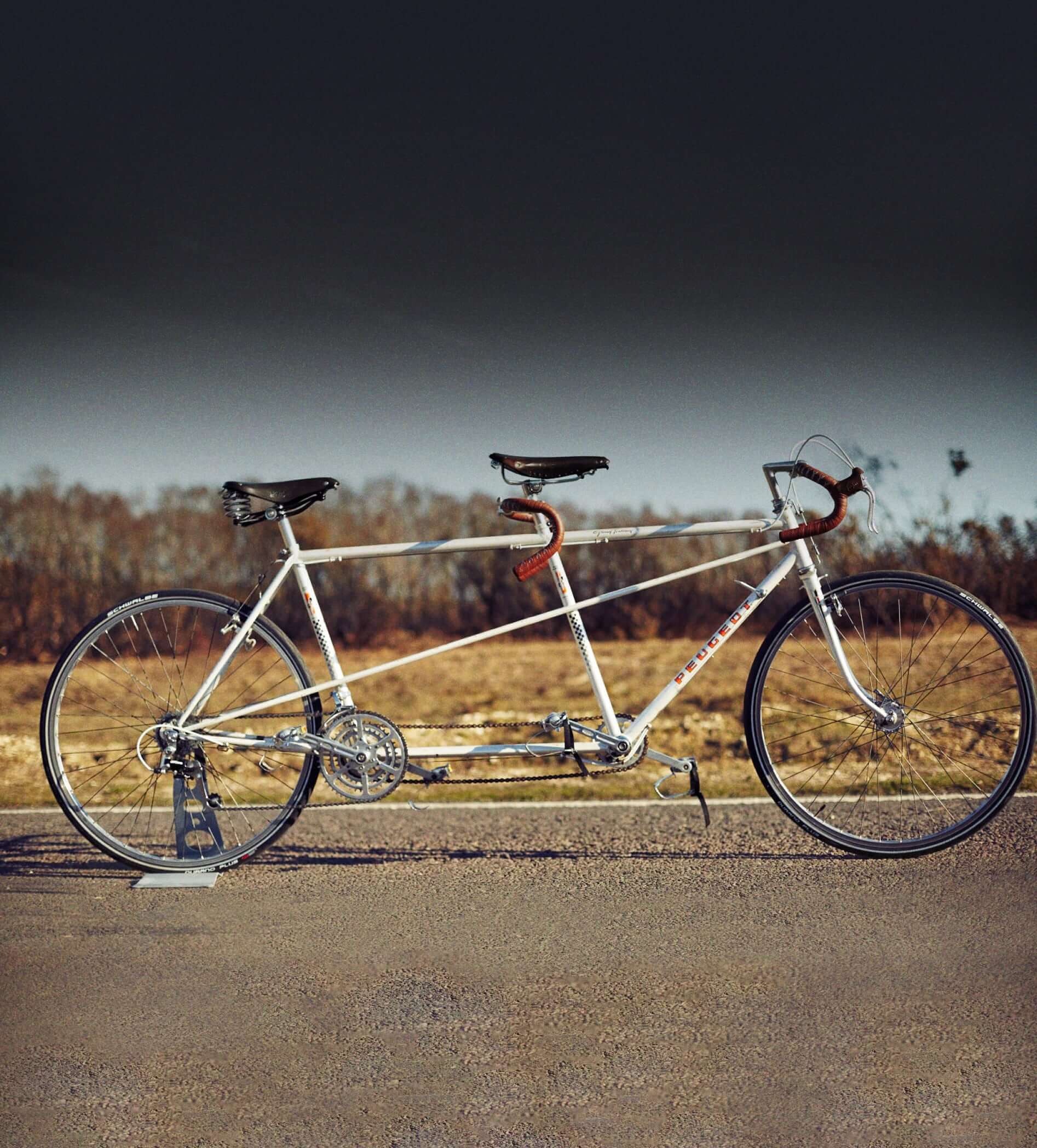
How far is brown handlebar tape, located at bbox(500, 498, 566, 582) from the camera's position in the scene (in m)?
3.61

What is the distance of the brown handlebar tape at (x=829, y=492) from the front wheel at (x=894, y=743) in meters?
0.22

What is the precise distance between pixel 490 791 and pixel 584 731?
143cm

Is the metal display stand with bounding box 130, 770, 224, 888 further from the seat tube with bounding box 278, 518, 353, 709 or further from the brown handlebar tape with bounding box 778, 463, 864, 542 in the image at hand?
the brown handlebar tape with bounding box 778, 463, 864, 542

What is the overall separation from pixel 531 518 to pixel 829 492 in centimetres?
103

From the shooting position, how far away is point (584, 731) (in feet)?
12.1

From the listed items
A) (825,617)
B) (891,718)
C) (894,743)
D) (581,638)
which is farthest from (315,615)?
(894,743)

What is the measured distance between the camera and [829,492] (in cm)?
376

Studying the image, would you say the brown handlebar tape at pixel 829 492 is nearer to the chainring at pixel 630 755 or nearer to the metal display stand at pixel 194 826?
the chainring at pixel 630 755

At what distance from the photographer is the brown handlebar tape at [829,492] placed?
373 cm

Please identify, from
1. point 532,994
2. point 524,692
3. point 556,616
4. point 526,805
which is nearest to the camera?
point 532,994

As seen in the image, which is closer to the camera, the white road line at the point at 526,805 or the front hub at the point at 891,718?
the front hub at the point at 891,718

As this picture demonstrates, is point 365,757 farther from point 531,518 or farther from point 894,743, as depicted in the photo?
point 894,743

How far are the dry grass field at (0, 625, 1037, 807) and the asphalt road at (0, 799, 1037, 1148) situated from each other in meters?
1.71

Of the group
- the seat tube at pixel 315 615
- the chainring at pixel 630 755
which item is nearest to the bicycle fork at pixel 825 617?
the chainring at pixel 630 755
